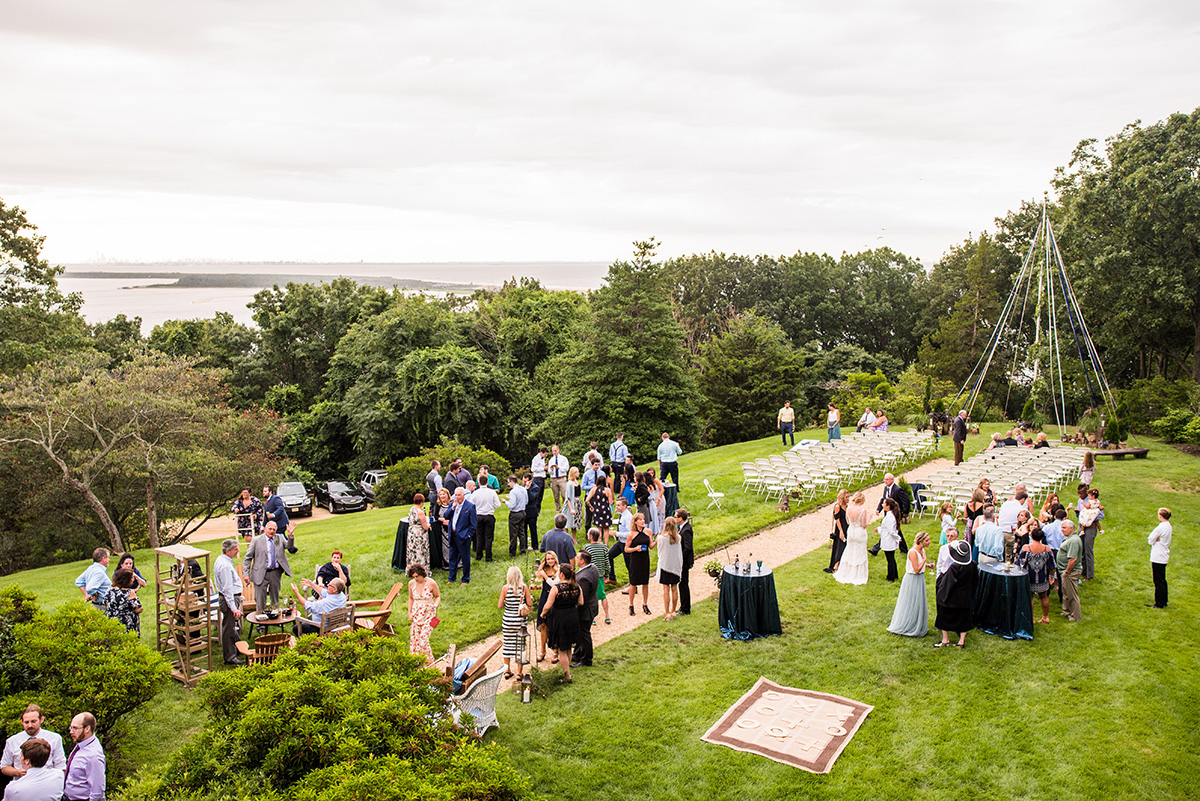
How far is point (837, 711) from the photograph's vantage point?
8.82 m

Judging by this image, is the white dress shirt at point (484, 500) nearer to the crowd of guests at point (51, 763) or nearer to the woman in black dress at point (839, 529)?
the woman in black dress at point (839, 529)

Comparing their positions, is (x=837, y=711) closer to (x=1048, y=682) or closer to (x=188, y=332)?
(x=1048, y=682)

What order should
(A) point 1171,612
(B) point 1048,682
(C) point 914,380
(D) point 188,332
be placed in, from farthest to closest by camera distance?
(D) point 188,332 → (C) point 914,380 → (A) point 1171,612 → (B) point 1048,682

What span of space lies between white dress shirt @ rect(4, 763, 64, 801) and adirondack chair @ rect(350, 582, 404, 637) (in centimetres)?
354

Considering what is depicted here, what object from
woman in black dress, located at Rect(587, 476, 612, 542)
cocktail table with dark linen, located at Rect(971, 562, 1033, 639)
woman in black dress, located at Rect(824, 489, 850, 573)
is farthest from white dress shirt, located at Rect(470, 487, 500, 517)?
cocktail table with dark linen, located at Rect(971, 562, 1033, 639)

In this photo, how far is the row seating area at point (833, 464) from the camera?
1866 centimetres

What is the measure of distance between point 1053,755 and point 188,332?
58.0m

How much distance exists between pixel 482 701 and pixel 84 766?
371 cm

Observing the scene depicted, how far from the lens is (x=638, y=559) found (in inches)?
458

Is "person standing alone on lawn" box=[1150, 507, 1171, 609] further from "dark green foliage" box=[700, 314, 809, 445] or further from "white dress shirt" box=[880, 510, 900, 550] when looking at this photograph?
"dark green foliage" box=[700, 314, 809, 445]

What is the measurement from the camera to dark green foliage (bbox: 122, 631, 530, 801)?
17.1 ft

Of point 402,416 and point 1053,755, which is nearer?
point 1053,755

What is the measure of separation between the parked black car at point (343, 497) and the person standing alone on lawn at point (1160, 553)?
25.9m

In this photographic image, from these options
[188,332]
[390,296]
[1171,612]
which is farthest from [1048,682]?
[188,332]
